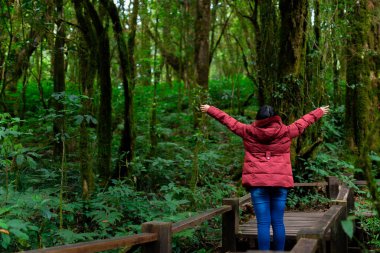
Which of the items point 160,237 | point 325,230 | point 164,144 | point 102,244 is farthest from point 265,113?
point 164,144

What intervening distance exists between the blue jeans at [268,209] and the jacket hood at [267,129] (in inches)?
24.3

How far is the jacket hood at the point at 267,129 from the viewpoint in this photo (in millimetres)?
5715

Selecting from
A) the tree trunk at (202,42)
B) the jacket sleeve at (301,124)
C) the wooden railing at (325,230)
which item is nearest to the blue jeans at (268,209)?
the wooden railing at (325,230)

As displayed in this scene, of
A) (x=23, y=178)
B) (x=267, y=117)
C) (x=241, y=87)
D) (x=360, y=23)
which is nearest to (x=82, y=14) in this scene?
(x=23, y=178)

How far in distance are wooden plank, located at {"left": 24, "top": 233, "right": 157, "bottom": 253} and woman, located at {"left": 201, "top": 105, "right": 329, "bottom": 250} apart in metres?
1.73

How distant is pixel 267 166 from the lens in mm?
5719

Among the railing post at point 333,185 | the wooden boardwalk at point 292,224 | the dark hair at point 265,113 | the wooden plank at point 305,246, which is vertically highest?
the dark hair at point 265,113

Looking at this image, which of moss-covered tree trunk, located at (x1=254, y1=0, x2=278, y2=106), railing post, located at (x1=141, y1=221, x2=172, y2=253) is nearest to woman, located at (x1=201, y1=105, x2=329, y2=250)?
railing post, located at (x1=141, y1=221, x2=172, y2=253)

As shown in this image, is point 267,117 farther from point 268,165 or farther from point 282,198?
point 282,198

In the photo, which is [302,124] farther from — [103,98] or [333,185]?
[103,98]

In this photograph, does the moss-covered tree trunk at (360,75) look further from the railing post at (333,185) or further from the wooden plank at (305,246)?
the wooden plank at (305,246)

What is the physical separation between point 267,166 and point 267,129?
0.45 meters

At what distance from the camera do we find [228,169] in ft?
42.3

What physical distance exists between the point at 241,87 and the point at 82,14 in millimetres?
13200
